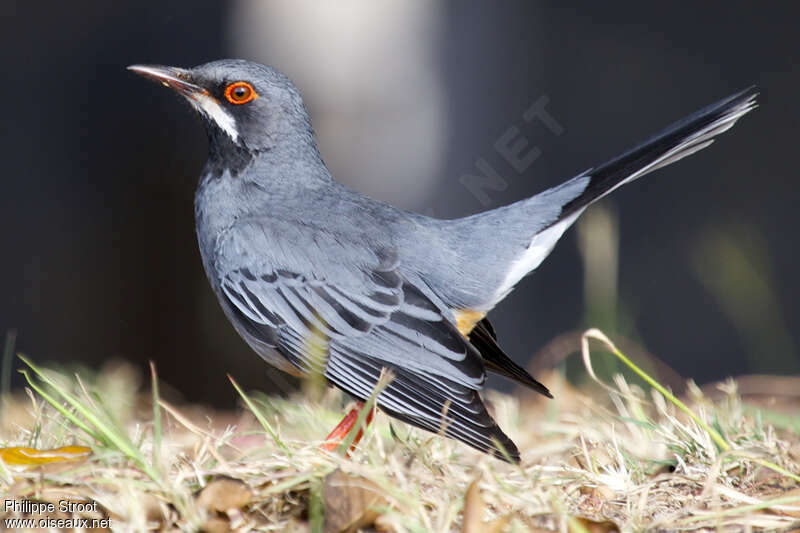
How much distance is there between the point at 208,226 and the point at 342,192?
0.63 meters

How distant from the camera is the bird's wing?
3.55m

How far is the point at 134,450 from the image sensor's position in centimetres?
254

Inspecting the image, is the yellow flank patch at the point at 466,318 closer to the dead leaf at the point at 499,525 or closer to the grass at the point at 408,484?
the grass at the point at 408,484

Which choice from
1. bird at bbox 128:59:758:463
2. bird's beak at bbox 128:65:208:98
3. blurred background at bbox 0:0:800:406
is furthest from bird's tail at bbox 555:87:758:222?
blurred background at bbox 0:0:800:406

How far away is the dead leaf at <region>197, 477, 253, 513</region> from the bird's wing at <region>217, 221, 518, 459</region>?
40.9 inches

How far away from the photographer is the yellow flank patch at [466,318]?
3.93 metres

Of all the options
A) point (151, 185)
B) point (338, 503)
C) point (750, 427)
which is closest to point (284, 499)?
point (338, 503)

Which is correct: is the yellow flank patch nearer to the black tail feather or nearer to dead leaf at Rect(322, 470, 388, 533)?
the black tail feather

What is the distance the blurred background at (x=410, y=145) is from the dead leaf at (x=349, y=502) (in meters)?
4.53

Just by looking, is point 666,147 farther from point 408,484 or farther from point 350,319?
point 408,484

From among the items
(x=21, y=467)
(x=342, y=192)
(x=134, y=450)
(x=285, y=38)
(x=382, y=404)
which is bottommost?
(x=21, y=467)

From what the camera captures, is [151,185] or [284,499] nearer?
[284,499]

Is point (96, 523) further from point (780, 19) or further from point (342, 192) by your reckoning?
point (780, 19)

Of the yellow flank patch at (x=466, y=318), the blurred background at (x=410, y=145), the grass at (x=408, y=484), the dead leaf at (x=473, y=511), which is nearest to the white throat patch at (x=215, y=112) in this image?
the yellow flank patch at (x=466, y=318)
